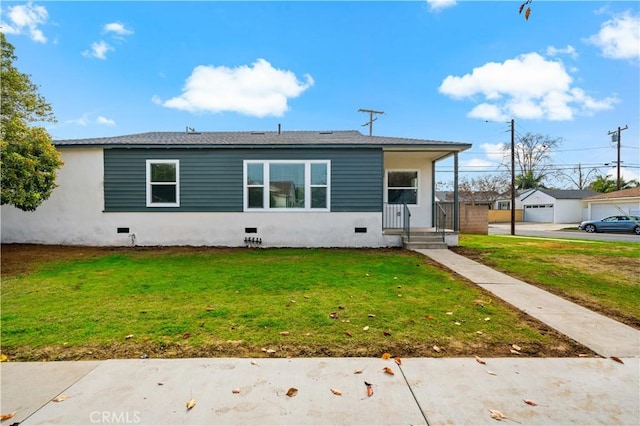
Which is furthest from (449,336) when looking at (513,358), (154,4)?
(154,4)

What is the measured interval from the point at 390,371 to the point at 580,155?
158 ft

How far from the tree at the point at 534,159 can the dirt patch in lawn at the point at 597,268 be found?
129 ft

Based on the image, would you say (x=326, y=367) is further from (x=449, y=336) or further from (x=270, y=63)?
(x=270, y=63)

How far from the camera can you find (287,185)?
966 cm

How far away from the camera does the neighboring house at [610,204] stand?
2319 cm

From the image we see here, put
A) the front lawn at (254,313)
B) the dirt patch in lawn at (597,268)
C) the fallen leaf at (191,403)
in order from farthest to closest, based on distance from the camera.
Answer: the dirt patch in lawn at (597,268) → the front lawn at (254,313) → the fallen leaf at (191,403)

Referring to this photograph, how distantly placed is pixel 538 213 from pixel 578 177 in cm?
1214

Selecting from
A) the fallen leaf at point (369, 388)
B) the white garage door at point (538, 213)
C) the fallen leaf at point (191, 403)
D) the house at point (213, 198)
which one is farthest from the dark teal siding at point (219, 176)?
the white garage door at point (538, 213)

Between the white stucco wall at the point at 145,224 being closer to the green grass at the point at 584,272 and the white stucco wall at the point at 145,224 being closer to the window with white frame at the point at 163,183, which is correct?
the window with white frame at the point at 163,183

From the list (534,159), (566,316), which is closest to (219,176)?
(566,316)

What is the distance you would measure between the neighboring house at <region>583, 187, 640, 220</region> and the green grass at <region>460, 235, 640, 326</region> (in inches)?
648

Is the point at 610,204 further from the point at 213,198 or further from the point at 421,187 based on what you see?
the point at 213,198

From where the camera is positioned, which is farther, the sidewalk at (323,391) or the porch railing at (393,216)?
the porch railing at (393,216)

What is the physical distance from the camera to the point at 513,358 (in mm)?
2688
